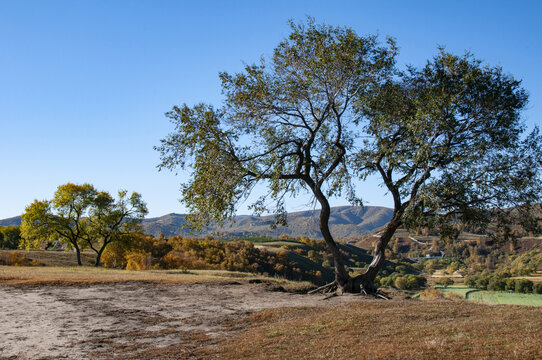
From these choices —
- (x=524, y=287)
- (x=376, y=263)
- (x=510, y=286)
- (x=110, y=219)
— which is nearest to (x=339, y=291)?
(x=376, y=263)

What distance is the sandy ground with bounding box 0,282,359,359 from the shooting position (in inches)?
349

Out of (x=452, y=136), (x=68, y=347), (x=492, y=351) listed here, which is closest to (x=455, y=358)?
(x=492, y=351)

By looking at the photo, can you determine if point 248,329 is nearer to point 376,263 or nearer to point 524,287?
point 376,263

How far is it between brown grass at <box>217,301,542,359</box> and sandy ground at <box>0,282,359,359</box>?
116cm

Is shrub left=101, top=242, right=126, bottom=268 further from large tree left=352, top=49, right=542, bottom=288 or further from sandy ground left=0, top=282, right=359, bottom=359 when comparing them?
large tree left=352, top=49, right=542, bottom=288

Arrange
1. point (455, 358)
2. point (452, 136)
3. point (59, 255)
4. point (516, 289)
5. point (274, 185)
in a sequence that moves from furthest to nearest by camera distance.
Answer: point (59, 255) → point (516, 289) → point (274, 185) → point (452, 136) → point (455, 358)

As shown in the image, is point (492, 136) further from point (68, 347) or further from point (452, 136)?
point (68, 347)

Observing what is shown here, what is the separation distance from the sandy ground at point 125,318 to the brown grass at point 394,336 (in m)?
1.16

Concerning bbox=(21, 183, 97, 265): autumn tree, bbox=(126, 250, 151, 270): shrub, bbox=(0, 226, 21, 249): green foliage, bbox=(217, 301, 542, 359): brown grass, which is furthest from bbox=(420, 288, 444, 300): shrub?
bbox=(0, 226, 21, 249): green foliage

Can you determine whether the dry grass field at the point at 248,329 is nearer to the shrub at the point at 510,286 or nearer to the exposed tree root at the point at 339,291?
the exposed tree root at the point at 339,291

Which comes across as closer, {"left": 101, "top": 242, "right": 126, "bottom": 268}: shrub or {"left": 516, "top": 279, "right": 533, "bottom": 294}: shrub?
{"left": 516, "top": 279, "right": 533, "bottom": 294}: shrub

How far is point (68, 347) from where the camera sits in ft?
29.8

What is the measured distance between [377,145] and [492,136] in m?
4.96

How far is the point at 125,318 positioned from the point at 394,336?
8.15m
